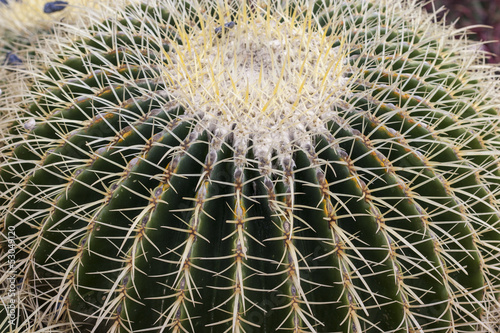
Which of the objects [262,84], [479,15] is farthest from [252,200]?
[479,15]

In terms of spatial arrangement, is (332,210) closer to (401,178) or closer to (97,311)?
(401,178)

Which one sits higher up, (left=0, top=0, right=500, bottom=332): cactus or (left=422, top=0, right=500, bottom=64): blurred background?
(left=0, top=0, right=500, bottom=332): cactus

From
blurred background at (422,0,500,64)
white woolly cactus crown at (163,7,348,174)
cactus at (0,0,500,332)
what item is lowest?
blurred background at (422,0,500,64)

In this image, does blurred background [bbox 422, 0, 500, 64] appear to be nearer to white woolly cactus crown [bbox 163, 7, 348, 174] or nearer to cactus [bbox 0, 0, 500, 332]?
cactus [bbox 0, 0, 500, 332]

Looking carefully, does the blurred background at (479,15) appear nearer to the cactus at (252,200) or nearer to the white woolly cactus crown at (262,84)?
the cactus at (252,200)

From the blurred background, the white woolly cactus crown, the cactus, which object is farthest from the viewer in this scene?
the blurred background

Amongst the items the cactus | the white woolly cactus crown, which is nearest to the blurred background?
the cactus

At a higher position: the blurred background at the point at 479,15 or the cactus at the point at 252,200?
the cactus at the point at 252,200

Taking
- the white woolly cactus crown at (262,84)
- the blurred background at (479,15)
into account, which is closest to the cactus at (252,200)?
the white woolly cactus crown at (262,84)

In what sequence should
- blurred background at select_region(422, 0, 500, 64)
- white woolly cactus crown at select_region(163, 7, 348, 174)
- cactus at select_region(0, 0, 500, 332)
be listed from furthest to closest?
blurred background at select_region(422, 0, 500, 64), white woolly cactus crown at select_region(163, 7, 348, 174), cactus at select_region(0, 0, 500, 332)

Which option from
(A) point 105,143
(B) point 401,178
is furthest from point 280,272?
(A) point 105,143
